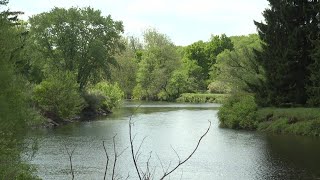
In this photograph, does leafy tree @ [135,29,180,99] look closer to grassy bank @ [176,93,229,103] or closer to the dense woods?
grassy bank @ [176,93,229,103]

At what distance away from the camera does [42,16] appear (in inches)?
2071

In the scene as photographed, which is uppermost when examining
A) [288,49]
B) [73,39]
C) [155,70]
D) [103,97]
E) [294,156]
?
[73,39]

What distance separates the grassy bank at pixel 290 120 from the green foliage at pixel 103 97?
2306 centimetres

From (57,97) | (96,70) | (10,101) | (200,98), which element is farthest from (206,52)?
(10,101)

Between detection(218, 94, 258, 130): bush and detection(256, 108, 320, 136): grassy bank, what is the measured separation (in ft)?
2.35

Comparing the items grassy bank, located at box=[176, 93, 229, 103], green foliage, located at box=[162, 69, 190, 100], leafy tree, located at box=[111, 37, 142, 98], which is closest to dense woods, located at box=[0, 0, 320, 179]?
grassy bank, located at box=[176, 93, 229, 103]

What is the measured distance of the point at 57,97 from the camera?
4500 cm

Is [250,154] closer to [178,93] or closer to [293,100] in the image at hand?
[293,100]

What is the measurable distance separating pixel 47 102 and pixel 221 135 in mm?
20286

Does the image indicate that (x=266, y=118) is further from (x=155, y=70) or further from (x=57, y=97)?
(x=155, y=70)

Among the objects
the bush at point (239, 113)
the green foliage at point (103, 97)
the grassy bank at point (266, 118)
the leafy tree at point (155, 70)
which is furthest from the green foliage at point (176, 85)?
the bush at point (239, 113)

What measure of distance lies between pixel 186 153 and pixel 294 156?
6260mm

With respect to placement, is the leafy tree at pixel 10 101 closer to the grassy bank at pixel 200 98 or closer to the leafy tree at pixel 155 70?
the grassy bank at pixel 200 98

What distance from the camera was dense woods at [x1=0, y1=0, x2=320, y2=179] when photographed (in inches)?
766
